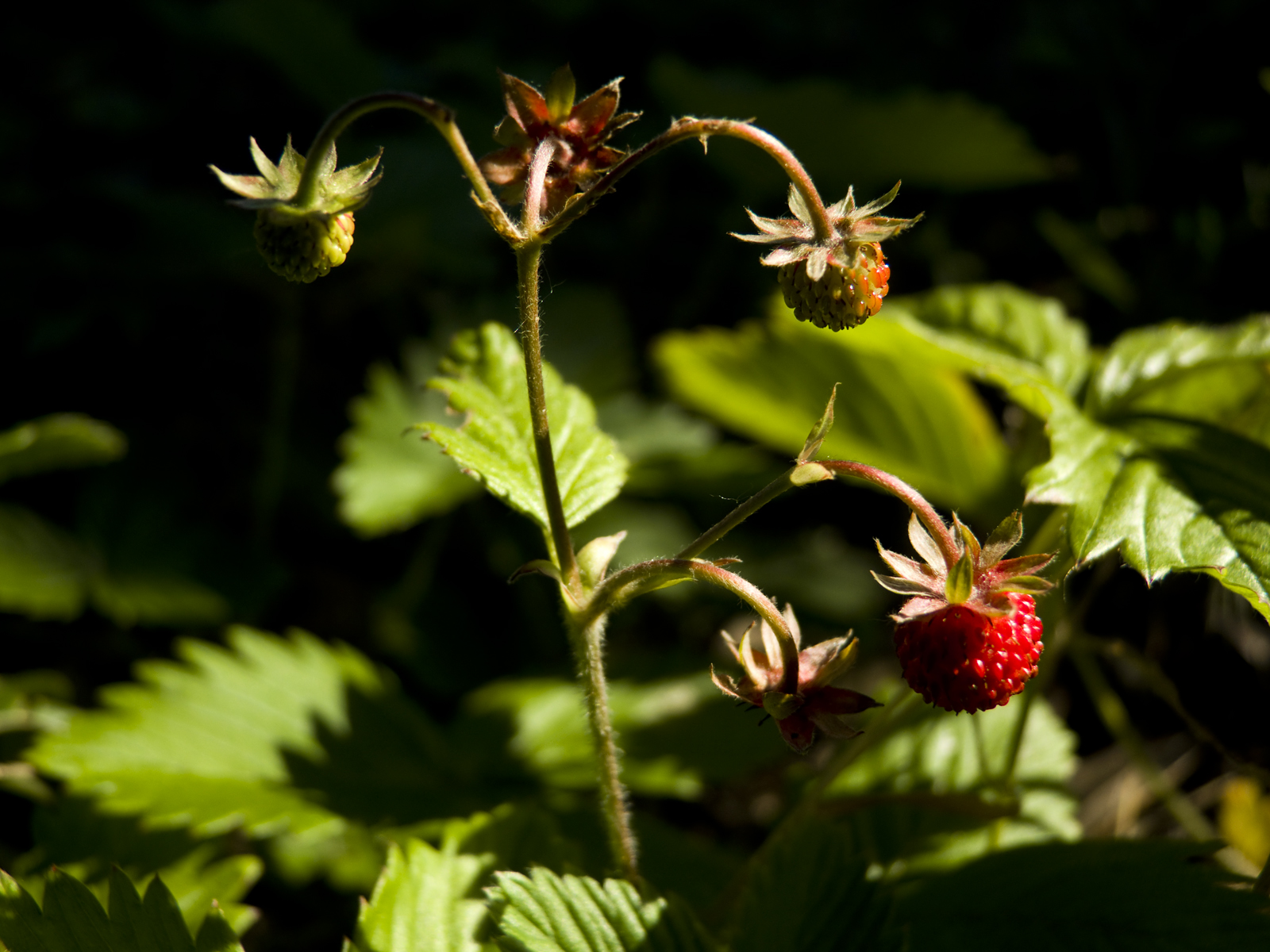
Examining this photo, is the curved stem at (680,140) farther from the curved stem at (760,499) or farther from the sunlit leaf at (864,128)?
the sunlit leaf at (864,128)

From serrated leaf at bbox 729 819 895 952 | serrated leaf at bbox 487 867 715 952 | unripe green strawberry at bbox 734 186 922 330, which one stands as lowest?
serrated leaf at bbox 729 819 895 952

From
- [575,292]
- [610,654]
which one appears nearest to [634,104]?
[575,292]

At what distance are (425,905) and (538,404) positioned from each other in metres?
0.71

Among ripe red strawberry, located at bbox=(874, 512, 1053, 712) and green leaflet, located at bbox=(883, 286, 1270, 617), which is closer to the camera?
ripe red strawberry, located at bbox=(874, 512, 1053, 712)

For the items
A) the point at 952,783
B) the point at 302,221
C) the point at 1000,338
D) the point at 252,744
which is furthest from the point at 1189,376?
the point at 252,744

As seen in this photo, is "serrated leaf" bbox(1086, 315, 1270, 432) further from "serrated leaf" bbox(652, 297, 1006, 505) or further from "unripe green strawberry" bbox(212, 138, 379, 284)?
"unripe green strawberry" bbox(212, 138, 379, 284)

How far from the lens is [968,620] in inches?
42.7

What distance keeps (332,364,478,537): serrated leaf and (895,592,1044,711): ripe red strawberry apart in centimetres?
129

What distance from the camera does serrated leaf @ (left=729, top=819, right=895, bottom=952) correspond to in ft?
4.21

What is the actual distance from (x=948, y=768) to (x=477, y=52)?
2.52 metres

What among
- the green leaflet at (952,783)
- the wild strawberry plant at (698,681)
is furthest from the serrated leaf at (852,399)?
the green leaflet at (952,783)

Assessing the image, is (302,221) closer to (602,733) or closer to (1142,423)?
(602,733)

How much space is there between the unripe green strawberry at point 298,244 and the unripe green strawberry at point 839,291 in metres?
0.49

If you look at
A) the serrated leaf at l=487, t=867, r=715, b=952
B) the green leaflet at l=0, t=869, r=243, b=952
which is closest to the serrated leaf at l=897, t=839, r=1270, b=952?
the serrated leaf at l=487, t=867, r=715, b=952
